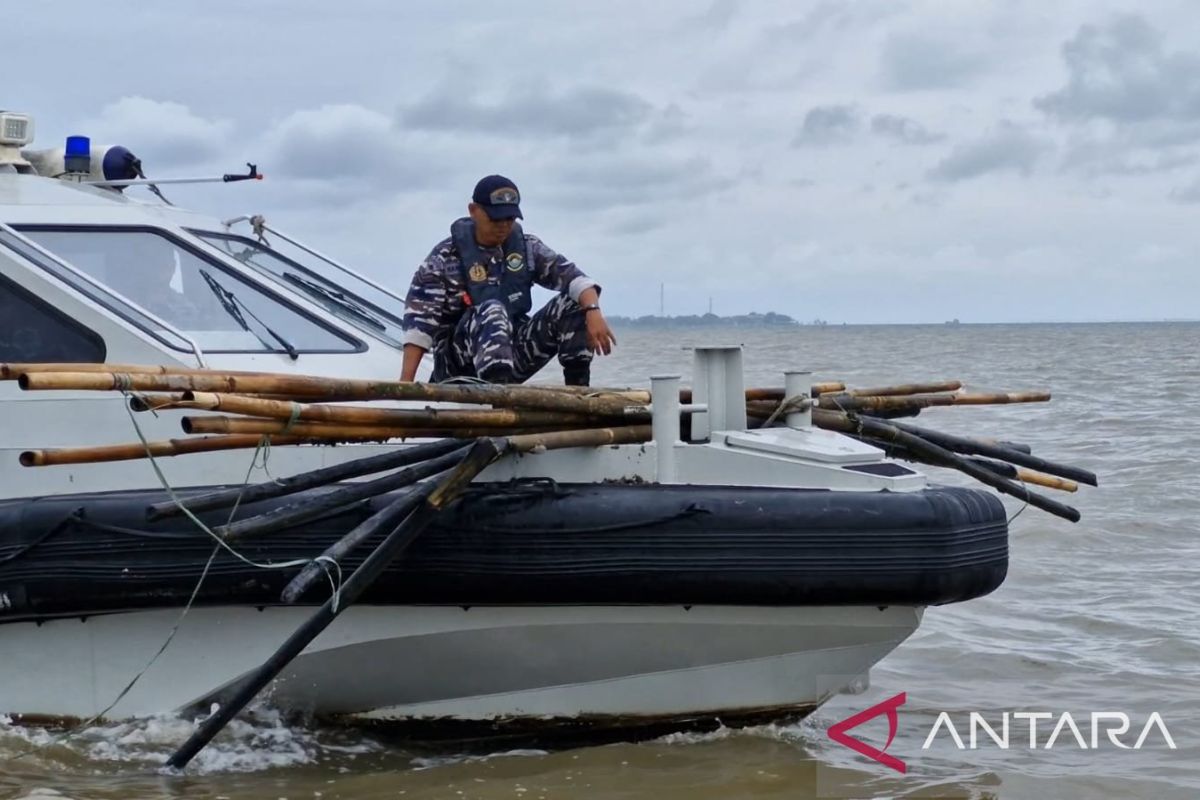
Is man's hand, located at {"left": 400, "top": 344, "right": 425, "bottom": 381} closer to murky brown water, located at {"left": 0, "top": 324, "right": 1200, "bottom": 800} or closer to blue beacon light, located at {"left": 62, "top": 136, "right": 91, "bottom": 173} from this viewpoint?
murky brown water, located at {"left": 0, "top": 324, "right": 1200, "bottom": 800}

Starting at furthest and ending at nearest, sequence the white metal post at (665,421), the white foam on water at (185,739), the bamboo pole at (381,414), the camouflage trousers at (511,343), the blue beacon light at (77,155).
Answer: the blue beacon light at (77,155)
the camouflage trousers at (511,343)
the white foam on water at (185,739)
the white metal post at (665,421)
the bamboo pole at (381,414)

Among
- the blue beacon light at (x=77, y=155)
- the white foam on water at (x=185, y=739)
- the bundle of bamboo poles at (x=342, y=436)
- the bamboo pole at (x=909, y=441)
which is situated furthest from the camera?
the blue beacon light at (x=77, y=155)

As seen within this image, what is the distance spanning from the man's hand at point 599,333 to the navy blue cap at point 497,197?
0.44 metres

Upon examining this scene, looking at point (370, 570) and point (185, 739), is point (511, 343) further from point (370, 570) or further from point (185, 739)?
point (185, 739)

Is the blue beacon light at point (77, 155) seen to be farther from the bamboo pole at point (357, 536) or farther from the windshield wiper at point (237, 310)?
the bamboo pole at point (357, 536)

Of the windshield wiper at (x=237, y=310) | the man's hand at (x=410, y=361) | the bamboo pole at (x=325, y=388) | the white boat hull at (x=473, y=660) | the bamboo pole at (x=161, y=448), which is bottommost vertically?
the white boat hull at (x=473, y=660)

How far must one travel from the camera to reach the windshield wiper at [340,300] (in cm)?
604

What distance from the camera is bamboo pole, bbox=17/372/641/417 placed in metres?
3.91

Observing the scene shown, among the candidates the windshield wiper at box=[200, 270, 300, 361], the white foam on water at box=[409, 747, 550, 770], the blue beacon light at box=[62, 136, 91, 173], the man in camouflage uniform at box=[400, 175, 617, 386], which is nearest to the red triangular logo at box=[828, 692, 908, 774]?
the white foam on water at box=[409, 747, 550, 770]

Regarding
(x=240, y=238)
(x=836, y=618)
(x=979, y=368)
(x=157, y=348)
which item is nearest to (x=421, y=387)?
(x=157, y=348)

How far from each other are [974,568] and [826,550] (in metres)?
0.44

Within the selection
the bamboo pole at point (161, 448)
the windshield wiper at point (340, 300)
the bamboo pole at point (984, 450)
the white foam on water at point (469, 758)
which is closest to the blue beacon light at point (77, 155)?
the windshield wiper at point (340, 300)

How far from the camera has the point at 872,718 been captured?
5766mm

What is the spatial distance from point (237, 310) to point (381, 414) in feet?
4.07
